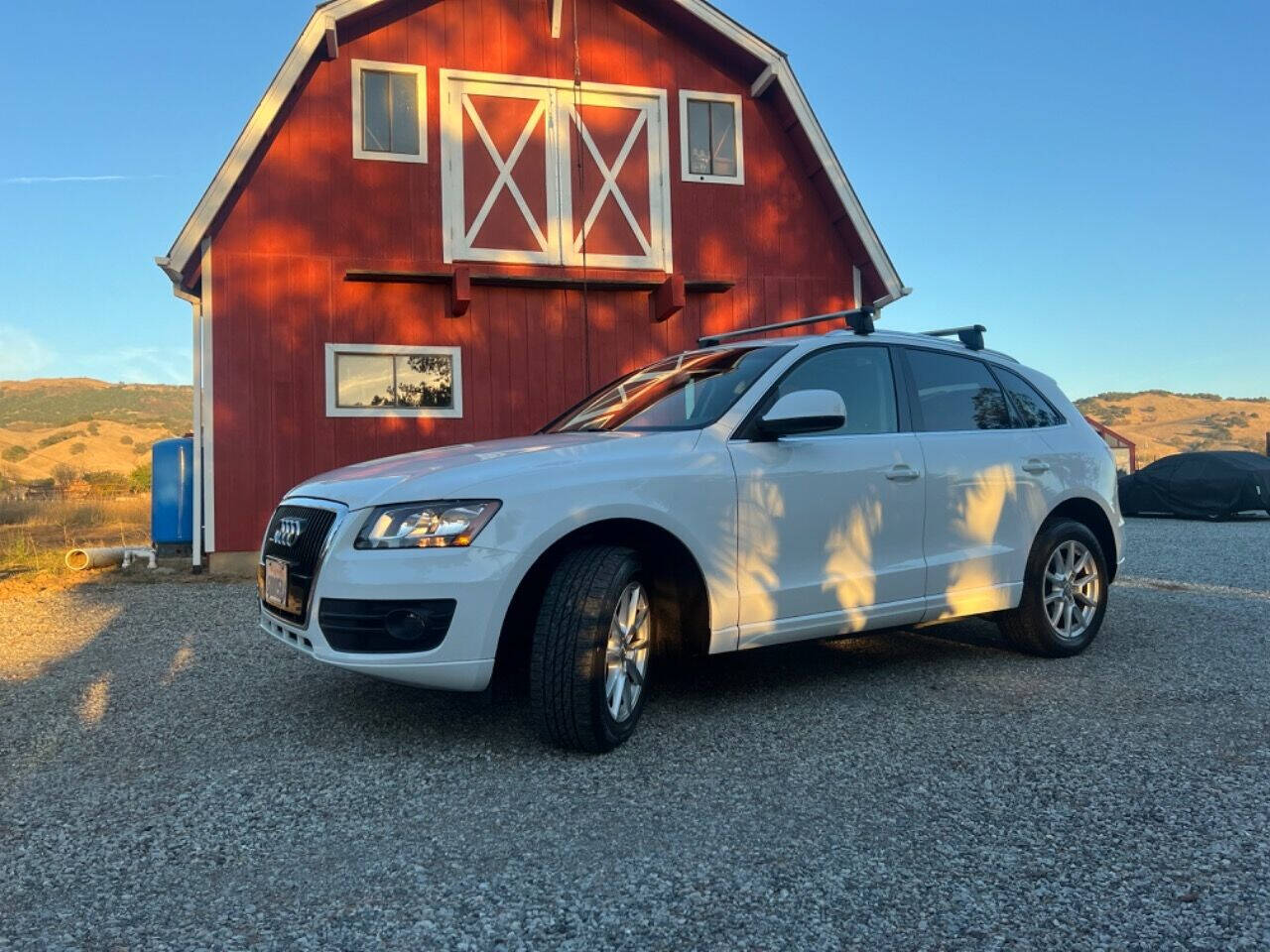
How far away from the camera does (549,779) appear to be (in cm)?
323

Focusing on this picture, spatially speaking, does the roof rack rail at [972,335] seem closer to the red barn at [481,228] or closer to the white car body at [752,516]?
the white car body at [752,516]

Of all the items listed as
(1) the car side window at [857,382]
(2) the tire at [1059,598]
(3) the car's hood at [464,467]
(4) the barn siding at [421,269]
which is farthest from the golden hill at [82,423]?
(2) the tire at [1059,598]

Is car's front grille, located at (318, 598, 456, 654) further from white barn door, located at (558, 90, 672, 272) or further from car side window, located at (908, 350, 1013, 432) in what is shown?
white barn door, located at (558, 90, 672, 272)

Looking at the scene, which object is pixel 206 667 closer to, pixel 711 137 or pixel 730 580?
pixel 730 580

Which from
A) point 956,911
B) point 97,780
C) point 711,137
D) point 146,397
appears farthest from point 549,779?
point 146,397

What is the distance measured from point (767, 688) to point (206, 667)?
3167 millimetres

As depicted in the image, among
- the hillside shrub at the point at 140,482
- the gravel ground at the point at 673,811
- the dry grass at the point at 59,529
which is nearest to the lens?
the gravel ground at the point at 673,811

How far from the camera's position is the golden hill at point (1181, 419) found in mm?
63188

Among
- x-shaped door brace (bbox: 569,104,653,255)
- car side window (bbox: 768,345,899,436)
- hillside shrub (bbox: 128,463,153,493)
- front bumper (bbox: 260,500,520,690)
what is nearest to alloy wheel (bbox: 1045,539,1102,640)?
car side window (bbox: 768,345,899,436)

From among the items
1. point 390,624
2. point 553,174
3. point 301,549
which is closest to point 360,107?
point 553,174

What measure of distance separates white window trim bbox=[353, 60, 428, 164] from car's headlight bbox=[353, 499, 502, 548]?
26.3 ft

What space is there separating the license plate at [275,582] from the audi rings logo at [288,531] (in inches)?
3.2

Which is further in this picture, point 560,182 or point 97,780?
point 560,182

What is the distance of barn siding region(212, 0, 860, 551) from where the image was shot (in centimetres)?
989
